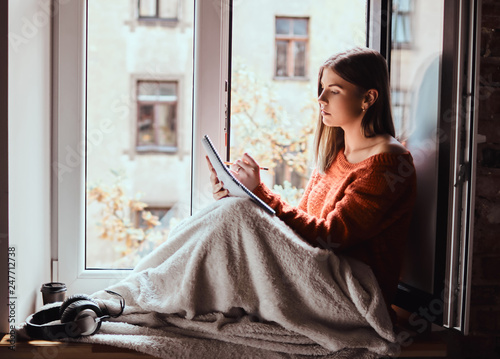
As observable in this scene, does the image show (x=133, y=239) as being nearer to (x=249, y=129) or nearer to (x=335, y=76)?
(x=249, y=129)

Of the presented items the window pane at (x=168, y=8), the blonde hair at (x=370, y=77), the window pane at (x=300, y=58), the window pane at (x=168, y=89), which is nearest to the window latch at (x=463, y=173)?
the blonde hair at (x=370, y=77)

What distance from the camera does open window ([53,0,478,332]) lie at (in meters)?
1.04

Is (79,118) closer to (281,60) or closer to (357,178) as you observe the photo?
(357,178)

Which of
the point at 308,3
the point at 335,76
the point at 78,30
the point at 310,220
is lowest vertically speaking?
the point at 310,220

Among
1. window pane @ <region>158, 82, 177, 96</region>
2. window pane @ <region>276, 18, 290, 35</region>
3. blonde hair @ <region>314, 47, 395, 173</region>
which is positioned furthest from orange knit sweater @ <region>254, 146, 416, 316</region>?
window pane @ <region>158, 82, 177, 96</region>

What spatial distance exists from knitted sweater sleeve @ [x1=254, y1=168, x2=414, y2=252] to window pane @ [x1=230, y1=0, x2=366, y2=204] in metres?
0.54

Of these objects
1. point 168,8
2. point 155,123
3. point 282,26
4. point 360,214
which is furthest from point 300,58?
point 155,123

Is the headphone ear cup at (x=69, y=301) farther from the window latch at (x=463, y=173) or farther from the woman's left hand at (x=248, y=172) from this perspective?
the window latch at (x=463, y=173)

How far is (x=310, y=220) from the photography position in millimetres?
1130

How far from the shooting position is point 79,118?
1.42 meters

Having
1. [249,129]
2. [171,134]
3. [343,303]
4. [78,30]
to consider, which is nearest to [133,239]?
[249,129]

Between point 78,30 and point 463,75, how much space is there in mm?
1015

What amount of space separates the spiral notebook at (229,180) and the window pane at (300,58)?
99 centimetres

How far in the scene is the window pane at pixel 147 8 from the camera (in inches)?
102
